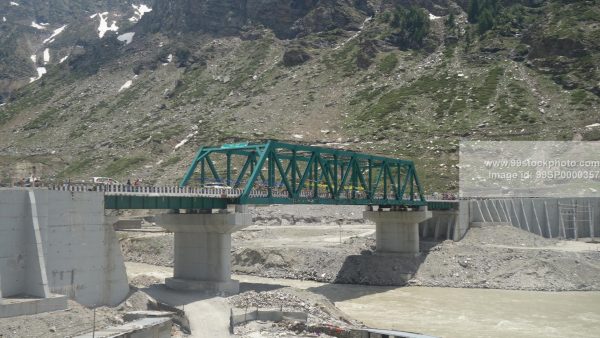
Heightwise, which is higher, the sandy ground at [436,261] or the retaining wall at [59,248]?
the retaining wall at [59,248]

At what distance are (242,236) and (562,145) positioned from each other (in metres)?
67.6

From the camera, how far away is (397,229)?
78562 millimetres

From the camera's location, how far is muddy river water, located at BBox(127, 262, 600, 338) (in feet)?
151

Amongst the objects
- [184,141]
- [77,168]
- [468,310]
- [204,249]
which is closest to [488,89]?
[184,141]

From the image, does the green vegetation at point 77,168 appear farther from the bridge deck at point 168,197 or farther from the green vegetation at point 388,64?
the bridge deck at point 168,197


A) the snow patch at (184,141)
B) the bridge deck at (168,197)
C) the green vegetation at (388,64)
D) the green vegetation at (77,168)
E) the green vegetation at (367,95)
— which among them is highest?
the green vegetation at (388,64)

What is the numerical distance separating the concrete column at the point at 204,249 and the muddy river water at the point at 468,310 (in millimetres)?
4261

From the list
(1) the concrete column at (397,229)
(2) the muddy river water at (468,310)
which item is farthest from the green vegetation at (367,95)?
(2) the muddy river water at (468,310)

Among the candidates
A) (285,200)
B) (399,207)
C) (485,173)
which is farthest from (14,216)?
(485,173)

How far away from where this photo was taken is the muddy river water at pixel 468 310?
45.9m

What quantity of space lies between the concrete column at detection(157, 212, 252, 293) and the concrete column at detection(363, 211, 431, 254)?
3031cm

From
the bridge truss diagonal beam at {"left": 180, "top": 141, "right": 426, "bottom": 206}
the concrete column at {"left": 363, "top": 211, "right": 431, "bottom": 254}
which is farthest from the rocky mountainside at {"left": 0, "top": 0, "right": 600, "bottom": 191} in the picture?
the bridge truss diagonal beam at {"left": 180, "top": 141, "right": 426, "bottom": 206}

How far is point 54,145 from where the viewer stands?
169125 millimetres

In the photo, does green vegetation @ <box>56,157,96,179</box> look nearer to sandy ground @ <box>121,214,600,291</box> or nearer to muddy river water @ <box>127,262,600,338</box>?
sandy ground @ <box>121,214,600,291</box>
